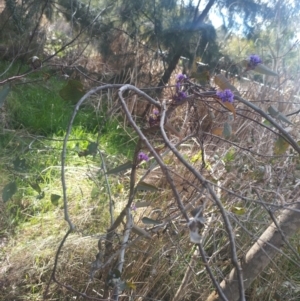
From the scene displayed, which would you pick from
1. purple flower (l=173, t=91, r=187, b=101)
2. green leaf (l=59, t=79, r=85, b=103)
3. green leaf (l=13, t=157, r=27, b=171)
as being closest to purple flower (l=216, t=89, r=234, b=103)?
purple flower (l=173, t=91, r=187, b=101)

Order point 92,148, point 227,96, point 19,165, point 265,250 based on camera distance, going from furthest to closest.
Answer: point 265,250 → point 19,165 → point 92,148 → point 227,96

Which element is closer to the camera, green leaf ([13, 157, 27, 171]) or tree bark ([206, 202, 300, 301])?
green leaf ([13, 157, 27, 171])

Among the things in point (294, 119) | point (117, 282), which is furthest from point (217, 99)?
point (294, 119)

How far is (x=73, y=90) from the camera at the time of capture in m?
0.87

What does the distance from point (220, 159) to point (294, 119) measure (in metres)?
0.77

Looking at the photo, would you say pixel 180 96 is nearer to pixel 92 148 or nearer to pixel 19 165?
pixel 92 148

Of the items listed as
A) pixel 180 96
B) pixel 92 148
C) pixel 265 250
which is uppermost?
pixel 180 96

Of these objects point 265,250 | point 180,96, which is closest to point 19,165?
point 180,96

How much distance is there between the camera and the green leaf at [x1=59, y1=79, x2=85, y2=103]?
857 millimetres

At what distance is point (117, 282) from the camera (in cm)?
100

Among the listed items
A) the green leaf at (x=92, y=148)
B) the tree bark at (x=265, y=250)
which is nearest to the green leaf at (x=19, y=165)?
the green leaf at (x=92, y=148)

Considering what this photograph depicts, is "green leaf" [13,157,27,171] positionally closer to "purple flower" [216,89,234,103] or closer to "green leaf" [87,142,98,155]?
"green leaf" [87,142,98,155]

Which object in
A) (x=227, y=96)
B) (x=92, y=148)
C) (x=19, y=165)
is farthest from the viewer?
(x=19, y=165)

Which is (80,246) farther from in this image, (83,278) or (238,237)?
(238,237)
